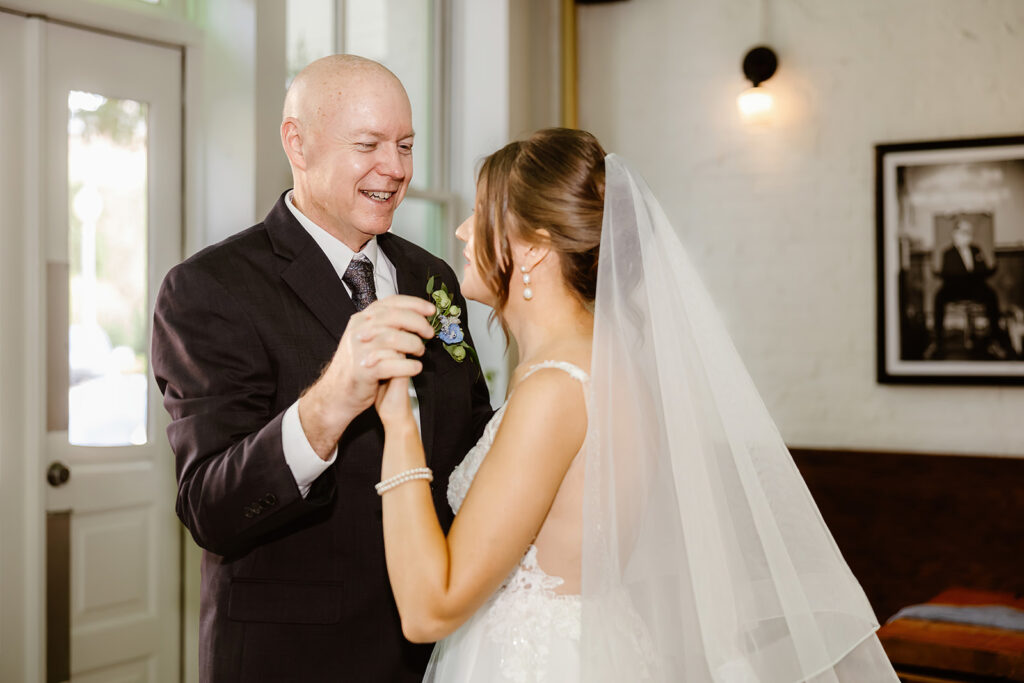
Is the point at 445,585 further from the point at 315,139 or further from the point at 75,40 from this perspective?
the point at 75,40

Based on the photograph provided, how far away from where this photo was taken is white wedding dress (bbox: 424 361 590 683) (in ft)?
5.29

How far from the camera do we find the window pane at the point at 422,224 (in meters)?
4.26

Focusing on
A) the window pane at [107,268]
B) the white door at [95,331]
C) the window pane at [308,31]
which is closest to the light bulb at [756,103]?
the window pane at [308,31]

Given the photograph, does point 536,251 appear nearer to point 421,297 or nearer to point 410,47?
point 421,297

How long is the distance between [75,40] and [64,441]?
1.32 metres

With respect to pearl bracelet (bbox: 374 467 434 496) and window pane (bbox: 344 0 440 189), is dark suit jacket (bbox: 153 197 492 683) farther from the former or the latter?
window pane (bbox: 344 0 440 189)

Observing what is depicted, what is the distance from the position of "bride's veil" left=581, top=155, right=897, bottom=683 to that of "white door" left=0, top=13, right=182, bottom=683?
217 cm

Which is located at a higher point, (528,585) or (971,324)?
(971,324)

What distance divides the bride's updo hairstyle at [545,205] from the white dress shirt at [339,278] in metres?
0.31

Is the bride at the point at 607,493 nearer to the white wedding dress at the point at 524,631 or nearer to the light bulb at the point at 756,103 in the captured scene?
the white wedding dress at the point at 524,631

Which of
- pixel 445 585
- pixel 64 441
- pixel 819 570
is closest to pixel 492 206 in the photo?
pixel 445 585

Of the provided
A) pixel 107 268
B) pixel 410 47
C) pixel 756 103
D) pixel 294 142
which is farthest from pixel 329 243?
pixel 756 103

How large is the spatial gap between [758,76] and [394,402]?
3.49m

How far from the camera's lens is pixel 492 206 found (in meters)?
1.69
